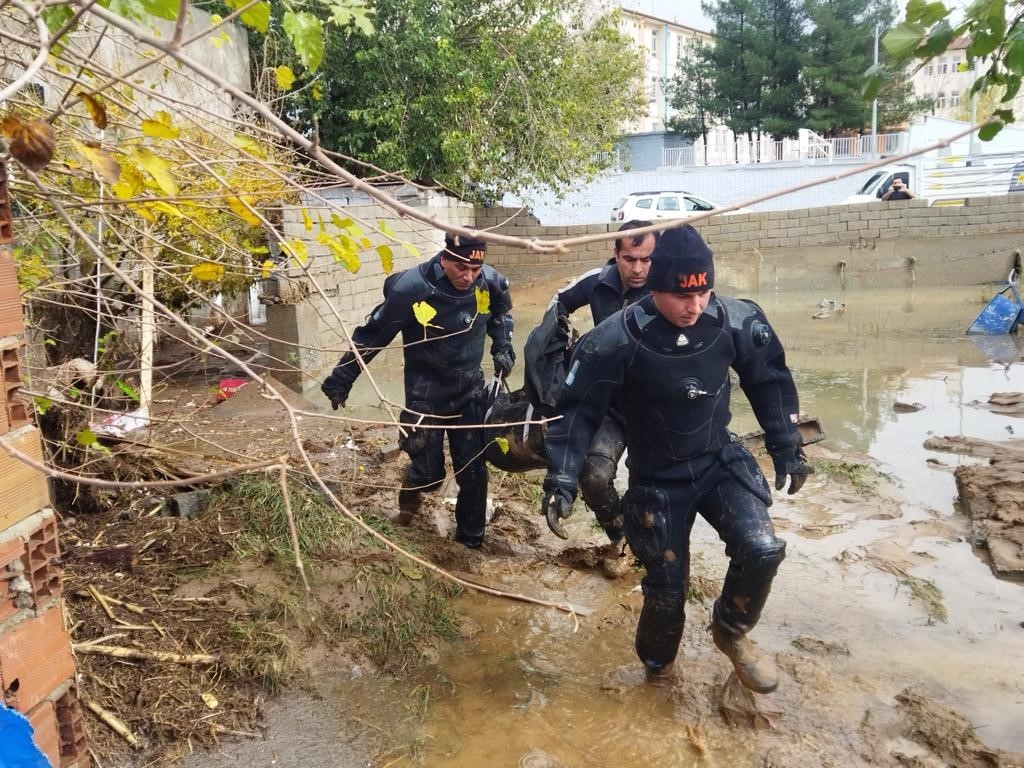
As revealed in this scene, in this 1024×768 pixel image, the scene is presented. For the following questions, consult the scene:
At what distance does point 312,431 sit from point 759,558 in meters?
4.63

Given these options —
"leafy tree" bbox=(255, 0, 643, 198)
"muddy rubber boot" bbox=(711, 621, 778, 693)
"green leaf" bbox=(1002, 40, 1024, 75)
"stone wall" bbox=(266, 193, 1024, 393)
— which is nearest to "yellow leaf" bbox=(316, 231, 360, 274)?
"muddy rubber boot" bbox=(711, 621, 778, 693)

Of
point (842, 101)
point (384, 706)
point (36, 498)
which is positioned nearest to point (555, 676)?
point (384, 706)

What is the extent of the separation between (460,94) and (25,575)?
1415 centimetres

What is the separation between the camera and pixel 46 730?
234 centimetres

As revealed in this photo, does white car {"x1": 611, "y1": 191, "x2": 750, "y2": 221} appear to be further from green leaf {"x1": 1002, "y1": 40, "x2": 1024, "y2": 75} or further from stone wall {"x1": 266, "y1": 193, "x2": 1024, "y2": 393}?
green leaf {"x1": 1002, "y1": 40, "x2": 1024, "y2": 75}

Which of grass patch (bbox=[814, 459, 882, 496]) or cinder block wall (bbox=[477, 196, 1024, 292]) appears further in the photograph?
Answer: cinder block wall (bbox=[477, 196, 1024, 292])

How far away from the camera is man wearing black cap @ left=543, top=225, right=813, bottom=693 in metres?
3.25

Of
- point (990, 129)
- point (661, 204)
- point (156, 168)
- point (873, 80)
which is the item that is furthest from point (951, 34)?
point (661, 204)

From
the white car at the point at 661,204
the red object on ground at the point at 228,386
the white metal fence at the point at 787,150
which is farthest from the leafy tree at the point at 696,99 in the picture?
the red object on ground at the point at 228,386

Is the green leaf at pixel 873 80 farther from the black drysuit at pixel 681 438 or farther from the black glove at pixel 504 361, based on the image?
the black glove at pixel 504 361

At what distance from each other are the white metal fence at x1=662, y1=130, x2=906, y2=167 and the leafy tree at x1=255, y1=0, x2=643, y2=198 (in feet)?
49.9

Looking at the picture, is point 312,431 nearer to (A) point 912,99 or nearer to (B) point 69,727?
(B) point 69,727

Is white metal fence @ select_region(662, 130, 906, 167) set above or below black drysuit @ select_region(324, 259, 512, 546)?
above

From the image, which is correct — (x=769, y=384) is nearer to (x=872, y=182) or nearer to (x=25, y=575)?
(x=25, y=575)
